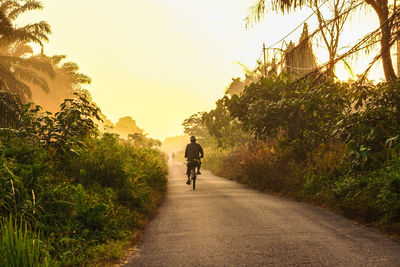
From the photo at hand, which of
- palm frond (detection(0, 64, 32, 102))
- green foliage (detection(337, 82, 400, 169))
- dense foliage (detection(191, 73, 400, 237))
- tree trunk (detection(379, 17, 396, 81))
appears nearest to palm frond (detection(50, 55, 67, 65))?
palm frond (detection(0, 64, 32, 102))

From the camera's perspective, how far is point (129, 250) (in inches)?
215

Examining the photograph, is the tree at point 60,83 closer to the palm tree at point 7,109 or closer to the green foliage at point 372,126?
the palm tree at point 7,109

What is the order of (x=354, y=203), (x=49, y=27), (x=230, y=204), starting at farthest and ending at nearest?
(x=49, y=27) → (x=230, y=204) → (x=354, y=203)

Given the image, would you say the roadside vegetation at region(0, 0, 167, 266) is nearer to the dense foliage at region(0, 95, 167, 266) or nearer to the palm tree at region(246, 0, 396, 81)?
the dense foliage at region(0, 95, 167, 266)

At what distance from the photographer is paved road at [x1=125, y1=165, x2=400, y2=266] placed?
4684 millimetres

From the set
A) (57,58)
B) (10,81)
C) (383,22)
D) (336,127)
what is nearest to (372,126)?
(336,127)

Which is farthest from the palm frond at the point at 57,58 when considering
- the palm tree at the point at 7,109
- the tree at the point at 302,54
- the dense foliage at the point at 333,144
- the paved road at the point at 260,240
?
the paved road at the point at 260,240

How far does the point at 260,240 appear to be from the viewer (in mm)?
5648

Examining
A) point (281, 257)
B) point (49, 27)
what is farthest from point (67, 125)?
point (49, 27)

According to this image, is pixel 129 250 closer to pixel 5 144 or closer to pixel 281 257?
pixel 281 257

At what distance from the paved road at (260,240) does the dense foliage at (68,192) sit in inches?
27.4

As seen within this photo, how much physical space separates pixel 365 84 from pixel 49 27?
30.3m

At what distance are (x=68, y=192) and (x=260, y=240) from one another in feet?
11.7

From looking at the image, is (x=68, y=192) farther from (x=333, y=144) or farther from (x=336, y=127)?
(x=333, y=144)
